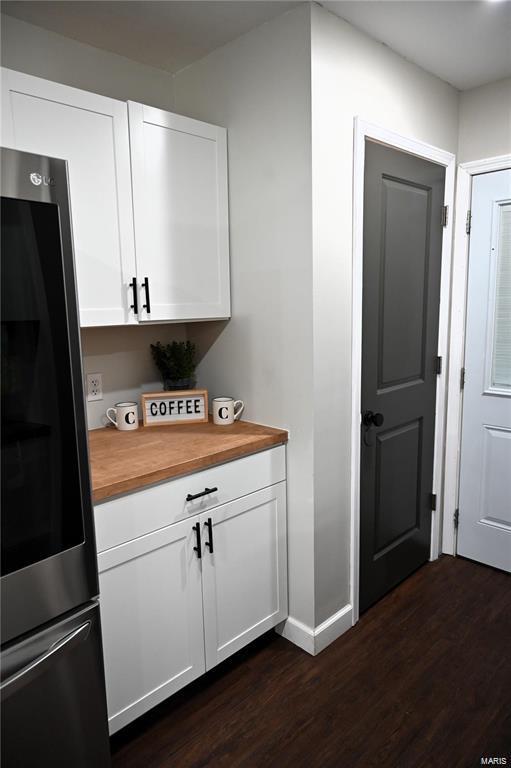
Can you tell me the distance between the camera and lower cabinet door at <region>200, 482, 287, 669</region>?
1915 mm

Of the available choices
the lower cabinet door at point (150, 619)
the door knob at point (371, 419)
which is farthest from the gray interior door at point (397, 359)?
the lower cabinet door at point (150, 619)

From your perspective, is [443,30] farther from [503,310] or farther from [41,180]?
[41,180]

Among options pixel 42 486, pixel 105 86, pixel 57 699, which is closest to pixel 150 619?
pixel 57 699

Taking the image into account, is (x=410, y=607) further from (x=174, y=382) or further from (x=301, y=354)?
(x=174, y=382)

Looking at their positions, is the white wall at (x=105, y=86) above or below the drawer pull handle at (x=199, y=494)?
above

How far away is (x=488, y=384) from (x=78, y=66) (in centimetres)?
233

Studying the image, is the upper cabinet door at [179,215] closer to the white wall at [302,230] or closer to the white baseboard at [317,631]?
the white wall at [302,230]

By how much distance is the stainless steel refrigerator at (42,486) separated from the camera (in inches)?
44.4

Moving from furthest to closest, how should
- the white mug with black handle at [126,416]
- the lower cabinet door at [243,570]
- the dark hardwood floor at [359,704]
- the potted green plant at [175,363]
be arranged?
the potted green plant at [175,363] < the white mug with black handle at [126,416] < the lower cabinet door at [243,570] < the dark hardwood floor at [359,704]

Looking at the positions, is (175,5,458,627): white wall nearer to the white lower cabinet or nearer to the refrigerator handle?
the white lower cabinet

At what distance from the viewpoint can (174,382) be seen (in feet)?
7.84

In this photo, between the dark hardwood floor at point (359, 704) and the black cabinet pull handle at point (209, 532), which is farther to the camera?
the black cabinet pull handle at point (209, 532)

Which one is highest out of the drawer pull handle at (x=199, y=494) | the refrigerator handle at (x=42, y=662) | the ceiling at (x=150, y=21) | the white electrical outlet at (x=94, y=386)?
the ceiling at (x=150, y=21)

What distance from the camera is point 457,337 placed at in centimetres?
271
